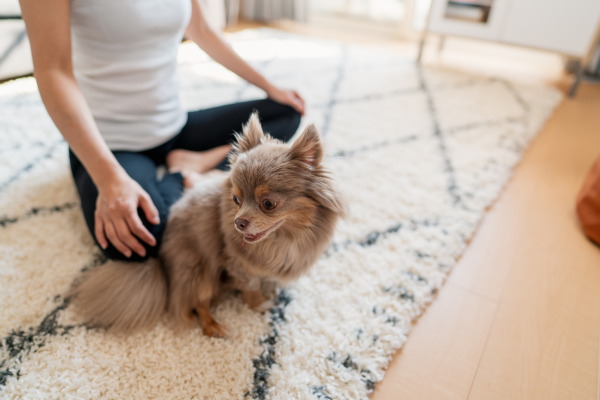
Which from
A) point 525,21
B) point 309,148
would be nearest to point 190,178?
point 309,148

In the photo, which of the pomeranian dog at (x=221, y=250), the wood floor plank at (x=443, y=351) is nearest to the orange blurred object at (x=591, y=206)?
the wood floor plank at (x=443, y=351)

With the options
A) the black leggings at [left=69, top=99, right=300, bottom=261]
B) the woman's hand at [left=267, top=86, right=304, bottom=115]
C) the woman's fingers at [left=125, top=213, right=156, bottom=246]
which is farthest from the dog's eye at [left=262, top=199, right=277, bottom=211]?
the woman's hand at [left=267, top=86, right=304, bottom=115]

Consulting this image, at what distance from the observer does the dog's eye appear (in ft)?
2.89

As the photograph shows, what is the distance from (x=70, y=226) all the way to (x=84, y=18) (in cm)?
78

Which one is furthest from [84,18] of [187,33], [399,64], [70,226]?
[399,64]

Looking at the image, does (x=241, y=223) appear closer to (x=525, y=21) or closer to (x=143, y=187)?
(x=143, y=187)

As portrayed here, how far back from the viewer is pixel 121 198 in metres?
0.98

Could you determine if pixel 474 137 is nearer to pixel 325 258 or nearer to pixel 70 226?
pixel 325 258

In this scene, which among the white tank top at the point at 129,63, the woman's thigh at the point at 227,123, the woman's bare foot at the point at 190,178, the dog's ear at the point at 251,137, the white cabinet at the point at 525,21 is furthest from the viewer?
the white cabinet at the point at 525,21

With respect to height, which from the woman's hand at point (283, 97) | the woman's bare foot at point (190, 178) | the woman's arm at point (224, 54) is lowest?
the woman's bare foot at point (190, 178)

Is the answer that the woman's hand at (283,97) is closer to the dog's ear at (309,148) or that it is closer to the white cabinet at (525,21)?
the dog's ear at (309,148)

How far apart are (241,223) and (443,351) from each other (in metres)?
0.75

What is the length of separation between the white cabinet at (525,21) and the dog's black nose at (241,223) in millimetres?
2992

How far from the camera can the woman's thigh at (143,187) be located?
1083 mm
